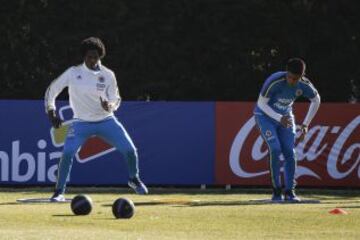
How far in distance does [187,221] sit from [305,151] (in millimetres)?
8295

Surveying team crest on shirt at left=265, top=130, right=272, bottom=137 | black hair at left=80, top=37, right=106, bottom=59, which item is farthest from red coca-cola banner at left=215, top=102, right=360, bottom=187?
black hair at left=80, top=37, right=106, bottom=59

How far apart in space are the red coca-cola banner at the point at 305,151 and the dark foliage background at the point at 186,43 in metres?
5.80

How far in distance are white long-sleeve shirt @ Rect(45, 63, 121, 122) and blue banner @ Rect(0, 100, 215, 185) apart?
5322 millimetres

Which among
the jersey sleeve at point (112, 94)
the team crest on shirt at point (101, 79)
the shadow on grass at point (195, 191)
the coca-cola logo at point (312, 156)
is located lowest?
the shadow on grass at point (195, 191)

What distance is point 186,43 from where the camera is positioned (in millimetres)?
27078

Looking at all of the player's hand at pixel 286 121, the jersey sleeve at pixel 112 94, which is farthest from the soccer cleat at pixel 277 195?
the jersey sleeve at pixel 112 94

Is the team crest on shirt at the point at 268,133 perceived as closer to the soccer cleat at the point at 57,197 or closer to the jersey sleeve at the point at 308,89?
the jersey sleeve at the point at 308,89

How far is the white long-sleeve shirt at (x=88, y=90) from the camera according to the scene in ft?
48.6

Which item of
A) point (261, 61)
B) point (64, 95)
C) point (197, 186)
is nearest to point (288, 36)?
point (261, 61)

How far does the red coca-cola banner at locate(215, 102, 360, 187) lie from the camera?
805 inches

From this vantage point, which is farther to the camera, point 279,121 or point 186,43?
point 186,43

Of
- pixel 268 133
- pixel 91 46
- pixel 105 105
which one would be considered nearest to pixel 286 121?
pixel 268 133

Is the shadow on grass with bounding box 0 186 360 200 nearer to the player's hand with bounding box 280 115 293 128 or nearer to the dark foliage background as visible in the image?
the player's hand with bounding box 280 115 293 128

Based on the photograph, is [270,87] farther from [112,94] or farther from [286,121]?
[112,94]
